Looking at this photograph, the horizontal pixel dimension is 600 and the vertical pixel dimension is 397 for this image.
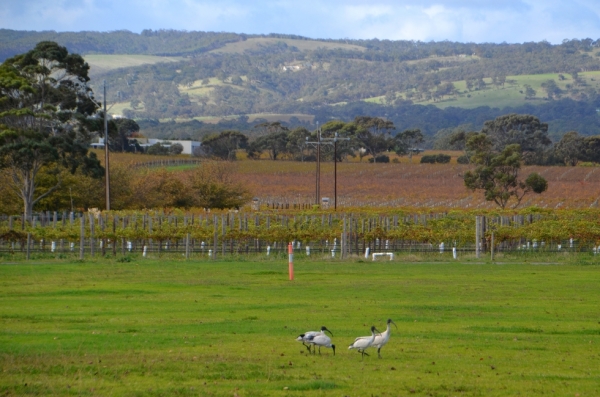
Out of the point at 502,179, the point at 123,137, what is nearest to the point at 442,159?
the point at 123,137

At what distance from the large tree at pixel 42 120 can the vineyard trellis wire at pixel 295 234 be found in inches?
400

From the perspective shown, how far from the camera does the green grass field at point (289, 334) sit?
36.1 ft

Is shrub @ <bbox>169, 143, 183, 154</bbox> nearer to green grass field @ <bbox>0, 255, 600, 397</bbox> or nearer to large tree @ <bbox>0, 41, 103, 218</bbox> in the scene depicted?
large tree @ <bbox>0, 41, 103, 218</bbox>

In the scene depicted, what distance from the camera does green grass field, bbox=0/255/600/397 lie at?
11.0 metres

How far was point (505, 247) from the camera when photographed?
4700 centimetres

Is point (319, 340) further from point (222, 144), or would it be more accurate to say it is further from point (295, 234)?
point (222, 144)

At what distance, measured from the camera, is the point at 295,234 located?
146 feet

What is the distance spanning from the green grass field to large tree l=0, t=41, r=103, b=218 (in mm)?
30967

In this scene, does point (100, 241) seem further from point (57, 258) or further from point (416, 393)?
point (416, 393)

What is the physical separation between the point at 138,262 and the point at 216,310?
61.2ft

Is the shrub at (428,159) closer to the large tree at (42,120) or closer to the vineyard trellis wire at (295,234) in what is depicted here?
the large tree at (42,120)

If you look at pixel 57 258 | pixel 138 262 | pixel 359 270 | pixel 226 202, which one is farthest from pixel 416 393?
pixel 226 202

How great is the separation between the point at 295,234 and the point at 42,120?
25471mm

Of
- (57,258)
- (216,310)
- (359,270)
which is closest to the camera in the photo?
(216,310)
